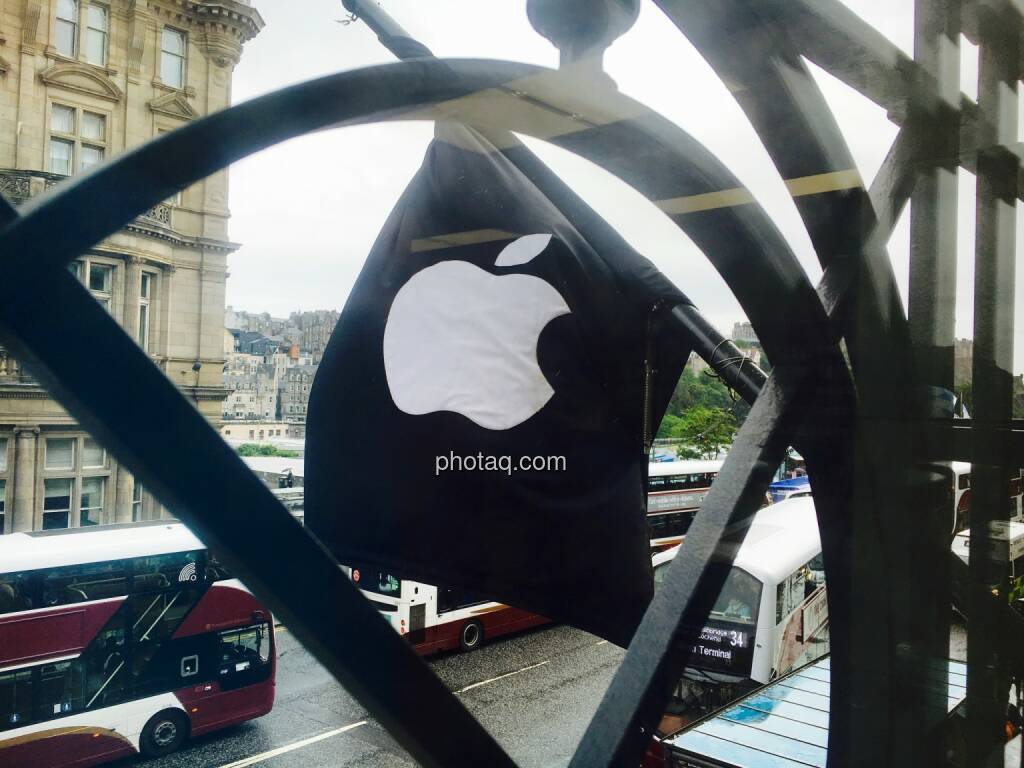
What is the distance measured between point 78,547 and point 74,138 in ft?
14.5

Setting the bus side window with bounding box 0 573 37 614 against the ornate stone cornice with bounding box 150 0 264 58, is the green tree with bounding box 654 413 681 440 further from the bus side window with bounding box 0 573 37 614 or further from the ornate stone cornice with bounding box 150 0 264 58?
the bus side window with bounding box 0 573 37 614

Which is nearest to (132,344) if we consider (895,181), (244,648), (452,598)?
(895,181)

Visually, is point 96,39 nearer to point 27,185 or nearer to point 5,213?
point 27,185

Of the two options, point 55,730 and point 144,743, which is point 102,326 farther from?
point 144,743

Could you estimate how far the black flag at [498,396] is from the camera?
1.27m

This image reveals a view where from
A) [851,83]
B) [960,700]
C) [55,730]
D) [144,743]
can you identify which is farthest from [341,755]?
[851,83]

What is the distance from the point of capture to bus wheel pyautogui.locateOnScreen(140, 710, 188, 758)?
18.2 ft

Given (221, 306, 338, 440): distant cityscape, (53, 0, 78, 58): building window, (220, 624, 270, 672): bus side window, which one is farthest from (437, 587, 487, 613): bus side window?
(220, 624, 270, 672): bus side window

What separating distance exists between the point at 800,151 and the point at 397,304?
0.68 m

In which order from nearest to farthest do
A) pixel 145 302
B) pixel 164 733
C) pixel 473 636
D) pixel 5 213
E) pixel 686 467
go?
pixel 5 213 < pixel 145 302 < pixel 686 467 < pixel 164 733 < pixel 473 636

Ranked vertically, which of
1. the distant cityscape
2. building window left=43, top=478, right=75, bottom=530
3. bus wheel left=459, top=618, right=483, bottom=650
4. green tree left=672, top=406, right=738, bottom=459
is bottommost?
bus wheel left=459, top=618, right=483, bottom=650

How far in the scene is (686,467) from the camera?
5.49ft

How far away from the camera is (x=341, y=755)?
19.2 ft

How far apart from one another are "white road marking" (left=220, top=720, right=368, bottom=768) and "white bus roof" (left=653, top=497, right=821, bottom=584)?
4.19 meters
